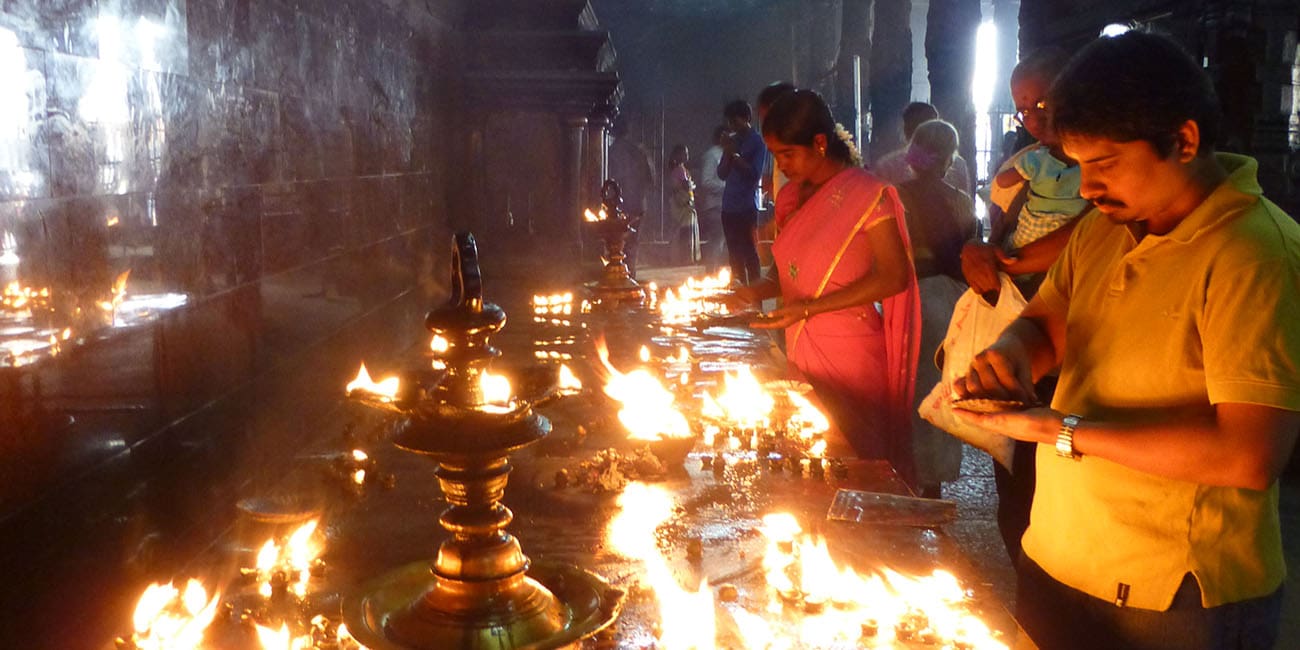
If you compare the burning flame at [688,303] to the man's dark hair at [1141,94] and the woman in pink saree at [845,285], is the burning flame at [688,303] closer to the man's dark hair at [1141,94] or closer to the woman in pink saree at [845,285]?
the woman in pink saree at [845,285]

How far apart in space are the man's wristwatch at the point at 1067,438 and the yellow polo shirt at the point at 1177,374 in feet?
0.39

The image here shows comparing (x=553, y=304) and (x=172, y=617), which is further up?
(x=553, y=304)

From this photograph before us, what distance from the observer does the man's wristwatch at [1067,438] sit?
6.70 ft

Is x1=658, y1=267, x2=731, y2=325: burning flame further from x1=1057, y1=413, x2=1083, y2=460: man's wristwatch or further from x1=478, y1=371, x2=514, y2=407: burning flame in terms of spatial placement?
x1=478, y1=371, x2=514, y2=407: burning flame

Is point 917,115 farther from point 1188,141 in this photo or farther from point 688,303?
point 1188,141

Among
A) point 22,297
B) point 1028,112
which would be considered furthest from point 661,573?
point 1028,112

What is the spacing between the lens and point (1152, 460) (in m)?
1.95

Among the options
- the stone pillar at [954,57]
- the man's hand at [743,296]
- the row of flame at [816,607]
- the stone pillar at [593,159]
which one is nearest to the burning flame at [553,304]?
the stone pillar at [593,159]

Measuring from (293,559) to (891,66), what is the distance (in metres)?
18.0

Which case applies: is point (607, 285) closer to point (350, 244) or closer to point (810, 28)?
point (350, 244)

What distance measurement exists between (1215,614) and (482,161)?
7.42 m

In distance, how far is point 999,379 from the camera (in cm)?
224

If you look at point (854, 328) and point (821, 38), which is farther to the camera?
point (821, 38)

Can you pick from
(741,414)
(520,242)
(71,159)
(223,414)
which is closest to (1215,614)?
(741,414)
